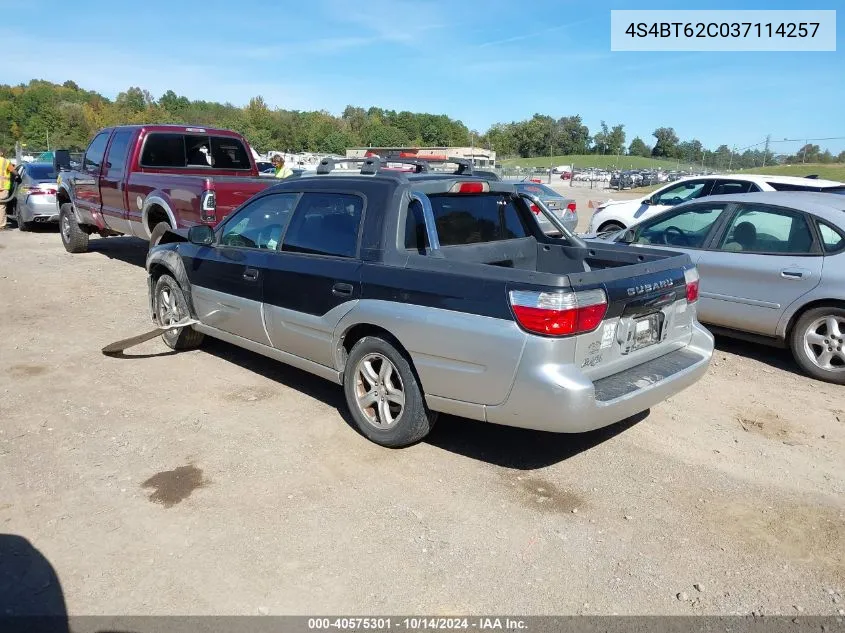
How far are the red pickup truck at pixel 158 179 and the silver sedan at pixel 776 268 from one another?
519 cm

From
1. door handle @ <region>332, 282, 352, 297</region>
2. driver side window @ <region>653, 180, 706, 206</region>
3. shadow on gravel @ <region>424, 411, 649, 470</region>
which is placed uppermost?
driver side window @ <region>653, 180, 706, 206</region>

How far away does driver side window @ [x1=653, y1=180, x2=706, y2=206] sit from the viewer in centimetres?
1201

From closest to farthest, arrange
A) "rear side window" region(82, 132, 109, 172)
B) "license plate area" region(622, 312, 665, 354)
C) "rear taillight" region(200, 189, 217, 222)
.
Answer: "license plate area" region(622, 312, 665, 354) → "rear taillight" region(200, 189, 217, 222) → "rear side window" region(82, 132, 109, 172)

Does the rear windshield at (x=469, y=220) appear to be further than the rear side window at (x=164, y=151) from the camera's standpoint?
No

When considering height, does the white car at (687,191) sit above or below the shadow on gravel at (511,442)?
above

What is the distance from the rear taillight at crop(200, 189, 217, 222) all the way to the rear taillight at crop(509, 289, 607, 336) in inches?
209

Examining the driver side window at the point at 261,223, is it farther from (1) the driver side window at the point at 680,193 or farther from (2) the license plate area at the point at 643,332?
(1) the driver side window at the point at 680,193

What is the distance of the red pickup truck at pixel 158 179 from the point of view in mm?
8086

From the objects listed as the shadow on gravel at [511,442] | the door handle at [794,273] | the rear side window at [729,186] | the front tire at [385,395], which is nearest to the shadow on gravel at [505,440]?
the shadow on gravel at [511,442]

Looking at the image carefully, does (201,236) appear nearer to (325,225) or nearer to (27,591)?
(325,225)

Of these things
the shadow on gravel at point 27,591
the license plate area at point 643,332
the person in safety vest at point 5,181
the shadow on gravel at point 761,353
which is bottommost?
the shadow on gravel at point 27,591

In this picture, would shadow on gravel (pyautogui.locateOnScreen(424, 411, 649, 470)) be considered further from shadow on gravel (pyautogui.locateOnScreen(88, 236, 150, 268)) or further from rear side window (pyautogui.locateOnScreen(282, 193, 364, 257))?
shadow on gravel (pyautogui.locateOnScreen(88, 236, 150, 268))

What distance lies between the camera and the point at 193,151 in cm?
1016

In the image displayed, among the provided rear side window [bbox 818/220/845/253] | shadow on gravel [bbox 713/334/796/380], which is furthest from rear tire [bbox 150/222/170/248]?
rear side window [bbox 818/220/845/253]
